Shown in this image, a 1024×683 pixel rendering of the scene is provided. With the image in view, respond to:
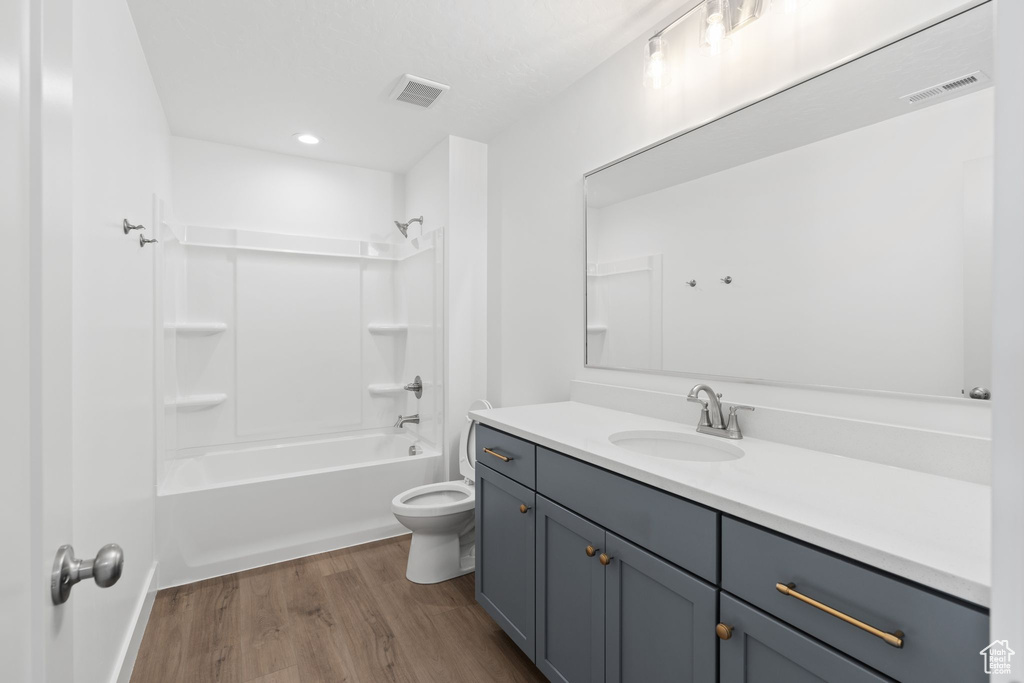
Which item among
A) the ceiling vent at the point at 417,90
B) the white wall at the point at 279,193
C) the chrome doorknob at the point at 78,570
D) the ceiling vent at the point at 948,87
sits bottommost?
the chrome doorknob at the point at 78,570

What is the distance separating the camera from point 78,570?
599 mm

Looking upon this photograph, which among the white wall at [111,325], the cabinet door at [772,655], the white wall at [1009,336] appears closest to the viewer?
the white wall at [1009,336]

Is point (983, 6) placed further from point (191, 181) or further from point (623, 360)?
point (191, 181)

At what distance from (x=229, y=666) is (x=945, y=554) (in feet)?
7.28

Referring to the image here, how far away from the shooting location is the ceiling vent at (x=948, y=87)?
1127 mm

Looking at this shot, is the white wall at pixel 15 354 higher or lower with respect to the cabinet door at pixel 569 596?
higher

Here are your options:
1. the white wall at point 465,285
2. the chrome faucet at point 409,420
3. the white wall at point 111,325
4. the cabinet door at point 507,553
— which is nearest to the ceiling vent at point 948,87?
the cabinet door at point 507,553

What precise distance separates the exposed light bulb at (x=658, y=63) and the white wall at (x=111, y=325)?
1.76m

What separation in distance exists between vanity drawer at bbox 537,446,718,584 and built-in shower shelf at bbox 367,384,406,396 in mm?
2275

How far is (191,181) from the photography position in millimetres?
3107

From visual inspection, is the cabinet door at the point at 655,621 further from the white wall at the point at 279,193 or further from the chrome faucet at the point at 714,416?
the white wall at the point at 279,193

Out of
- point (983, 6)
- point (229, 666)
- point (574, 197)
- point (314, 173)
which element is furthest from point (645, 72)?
point (229, 666)

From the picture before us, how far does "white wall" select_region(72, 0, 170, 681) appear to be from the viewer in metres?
1.27

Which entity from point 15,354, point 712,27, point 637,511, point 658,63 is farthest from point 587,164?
point 15,354
